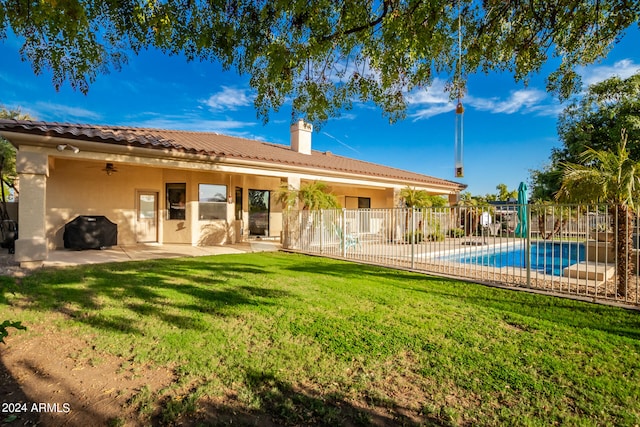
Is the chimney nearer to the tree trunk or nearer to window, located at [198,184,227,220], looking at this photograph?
window, located at [198,184,227,220]

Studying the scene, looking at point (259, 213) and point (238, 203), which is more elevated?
point (238, 203)

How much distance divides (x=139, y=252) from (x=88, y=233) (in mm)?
1823

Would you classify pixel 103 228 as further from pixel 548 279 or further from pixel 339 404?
pixel 548 279

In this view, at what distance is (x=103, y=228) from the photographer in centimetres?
1177

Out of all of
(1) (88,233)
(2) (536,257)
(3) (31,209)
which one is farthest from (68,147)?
(2) (536,257)

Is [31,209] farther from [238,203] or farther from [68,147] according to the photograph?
[238,203]

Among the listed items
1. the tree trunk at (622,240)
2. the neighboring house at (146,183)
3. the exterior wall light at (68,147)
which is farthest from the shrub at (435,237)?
the exterior wall light at (68,147)

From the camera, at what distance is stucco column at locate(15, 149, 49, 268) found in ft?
27.4

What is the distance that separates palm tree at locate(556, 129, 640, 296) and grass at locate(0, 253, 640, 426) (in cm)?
147

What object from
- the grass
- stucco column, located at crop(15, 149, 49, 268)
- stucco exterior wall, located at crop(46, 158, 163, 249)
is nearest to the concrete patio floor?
stucco column, located at crop(15, 149, 49, 268)

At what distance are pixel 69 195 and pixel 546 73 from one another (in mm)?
14396

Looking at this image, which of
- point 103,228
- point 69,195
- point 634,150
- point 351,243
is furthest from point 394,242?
point 634,150

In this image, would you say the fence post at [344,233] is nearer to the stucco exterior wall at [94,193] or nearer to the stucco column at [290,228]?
the stucco column at [290,228]

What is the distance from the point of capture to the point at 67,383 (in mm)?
3254
